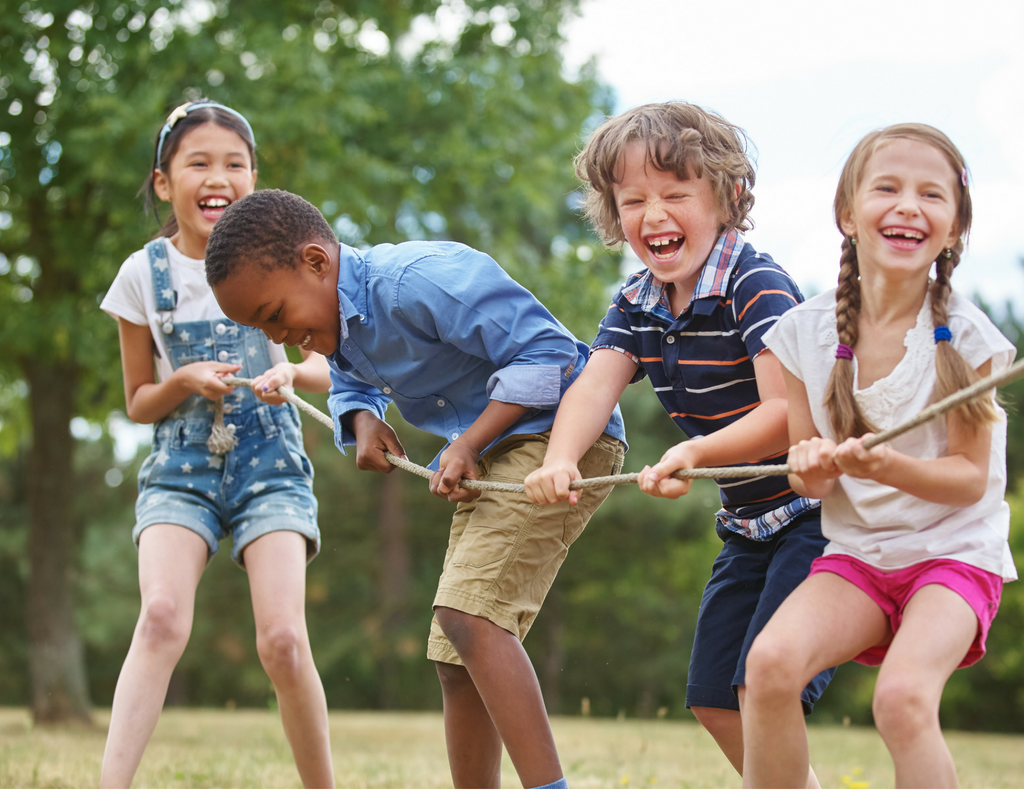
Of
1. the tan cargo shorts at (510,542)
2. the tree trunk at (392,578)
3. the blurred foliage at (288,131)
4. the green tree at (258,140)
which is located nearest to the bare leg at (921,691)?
the tan cargo shorts at (510,542)

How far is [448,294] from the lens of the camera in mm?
2572

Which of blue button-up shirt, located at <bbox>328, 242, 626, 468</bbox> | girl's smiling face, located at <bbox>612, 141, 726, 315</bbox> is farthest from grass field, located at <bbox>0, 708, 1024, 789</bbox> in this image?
girl's smiling face, located at <bbox>612, 141, 726, 315</bbox>

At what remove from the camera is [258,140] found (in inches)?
289

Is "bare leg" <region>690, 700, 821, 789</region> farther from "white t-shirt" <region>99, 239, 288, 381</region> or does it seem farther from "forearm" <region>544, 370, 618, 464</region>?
"white t-shirt" <region>99, 239, 288, 381</region>

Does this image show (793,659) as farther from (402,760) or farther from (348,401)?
(402,760)

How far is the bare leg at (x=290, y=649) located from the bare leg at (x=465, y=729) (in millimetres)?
446

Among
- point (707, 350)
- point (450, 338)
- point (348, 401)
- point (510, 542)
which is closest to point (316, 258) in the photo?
point (450, 338)

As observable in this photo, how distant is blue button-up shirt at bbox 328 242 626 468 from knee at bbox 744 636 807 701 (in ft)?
2.78

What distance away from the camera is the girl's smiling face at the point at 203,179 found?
3.35 meters

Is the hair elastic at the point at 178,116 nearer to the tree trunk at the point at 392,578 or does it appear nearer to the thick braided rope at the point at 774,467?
the thick braided rope at the point at 774,467

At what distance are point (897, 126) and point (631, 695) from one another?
18.6 metres

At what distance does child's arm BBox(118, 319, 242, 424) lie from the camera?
3137 mm

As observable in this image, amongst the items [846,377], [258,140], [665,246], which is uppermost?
[258,140]

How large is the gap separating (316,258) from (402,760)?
364cm
